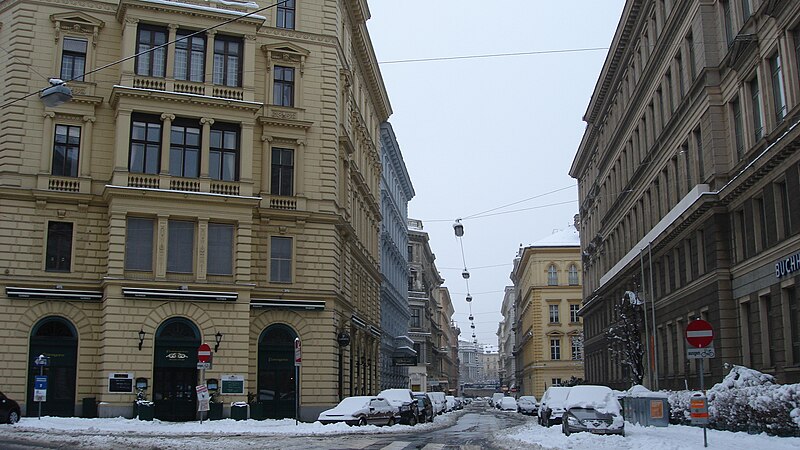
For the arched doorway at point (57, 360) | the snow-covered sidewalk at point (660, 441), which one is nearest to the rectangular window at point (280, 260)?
the arched doorway at point (57, 360)

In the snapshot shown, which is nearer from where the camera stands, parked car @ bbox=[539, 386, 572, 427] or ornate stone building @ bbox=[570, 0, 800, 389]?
ornate stone building @ bbox=[570, 0, 800, 389]

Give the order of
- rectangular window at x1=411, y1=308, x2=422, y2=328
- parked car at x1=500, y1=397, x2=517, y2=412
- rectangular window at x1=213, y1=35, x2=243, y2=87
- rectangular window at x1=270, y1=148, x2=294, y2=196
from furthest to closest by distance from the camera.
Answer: rectangular window at x1=411, y1=308, x2=422, y2=328 < parked car at x1=500, y1=397, x2=517, y2=412 < rectangular window at x1=270, y1=148, x2=294, y2=196 < rectangular window at x1=213, y1=35, x2=243, y2=87

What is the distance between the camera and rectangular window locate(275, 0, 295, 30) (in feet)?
142

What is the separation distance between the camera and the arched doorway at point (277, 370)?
1582 inches

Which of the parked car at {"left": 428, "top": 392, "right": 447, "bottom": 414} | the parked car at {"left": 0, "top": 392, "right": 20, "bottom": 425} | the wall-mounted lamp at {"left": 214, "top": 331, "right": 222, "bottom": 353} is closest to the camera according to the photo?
the parked car at {"left": 0, "top": 392, "right": 20, "bottom": 425}

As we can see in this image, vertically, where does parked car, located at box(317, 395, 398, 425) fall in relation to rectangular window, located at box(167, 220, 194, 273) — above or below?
below

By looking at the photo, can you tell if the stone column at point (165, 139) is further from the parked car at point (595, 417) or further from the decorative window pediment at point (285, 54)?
the parked car at point (595, 417)

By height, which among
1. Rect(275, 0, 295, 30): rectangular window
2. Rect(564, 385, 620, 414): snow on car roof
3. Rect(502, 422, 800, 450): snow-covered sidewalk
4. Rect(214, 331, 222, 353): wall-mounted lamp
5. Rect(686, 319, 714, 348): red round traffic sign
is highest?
Rect(275, 0, 295, 30): rectangular window

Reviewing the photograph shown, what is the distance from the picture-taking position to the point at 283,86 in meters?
42.7

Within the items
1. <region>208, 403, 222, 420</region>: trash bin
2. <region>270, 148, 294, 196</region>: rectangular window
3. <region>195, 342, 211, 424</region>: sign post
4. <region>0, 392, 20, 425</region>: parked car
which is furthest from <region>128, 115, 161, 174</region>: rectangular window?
<region>0, 392, 20, 425</region>: parked car

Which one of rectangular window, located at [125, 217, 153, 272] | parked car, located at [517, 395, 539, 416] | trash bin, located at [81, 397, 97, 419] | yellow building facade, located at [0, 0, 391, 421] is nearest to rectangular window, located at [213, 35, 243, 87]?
yellow building facade, located at [0, 0, 391, 421]

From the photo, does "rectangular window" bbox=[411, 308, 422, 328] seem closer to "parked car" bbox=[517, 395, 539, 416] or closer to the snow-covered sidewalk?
"parked car" bbox=[517, 395, 539, 416]

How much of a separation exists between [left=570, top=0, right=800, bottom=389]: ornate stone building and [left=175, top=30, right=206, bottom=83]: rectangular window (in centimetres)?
2144

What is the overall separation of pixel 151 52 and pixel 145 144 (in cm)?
413
